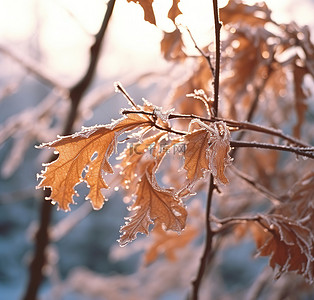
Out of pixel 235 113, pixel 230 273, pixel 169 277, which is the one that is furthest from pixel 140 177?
pixel 230 273

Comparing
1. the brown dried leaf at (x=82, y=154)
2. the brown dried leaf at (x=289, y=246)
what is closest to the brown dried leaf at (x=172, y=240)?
the brown dried leaf at (x=289, y=246)

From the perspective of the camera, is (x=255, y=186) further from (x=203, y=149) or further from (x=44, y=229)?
(x=44, y=229)

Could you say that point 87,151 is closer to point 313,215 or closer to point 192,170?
point 192,170

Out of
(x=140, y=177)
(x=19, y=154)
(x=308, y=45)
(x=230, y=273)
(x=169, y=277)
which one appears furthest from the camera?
(x=230, y=273)

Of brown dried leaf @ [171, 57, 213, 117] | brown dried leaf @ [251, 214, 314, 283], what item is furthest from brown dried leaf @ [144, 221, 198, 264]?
brown dried leaf @ [251, 214, 314, 283]

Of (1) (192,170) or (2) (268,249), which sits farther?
(2) (268,249)

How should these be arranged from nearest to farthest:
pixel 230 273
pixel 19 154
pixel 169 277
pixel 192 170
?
pixel 192 170
pixel 19 154
pixel 169 277
pixel 230 273

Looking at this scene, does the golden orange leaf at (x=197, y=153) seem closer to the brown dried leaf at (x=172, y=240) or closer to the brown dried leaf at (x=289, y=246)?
the brown dried leaf at (x=289, y=246)

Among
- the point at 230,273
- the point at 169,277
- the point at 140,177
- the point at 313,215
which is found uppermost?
the point at 140,177

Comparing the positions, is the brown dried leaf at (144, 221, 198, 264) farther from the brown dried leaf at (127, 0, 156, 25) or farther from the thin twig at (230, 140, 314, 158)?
the brown dried leaf at (127, 0, 156, 25)
